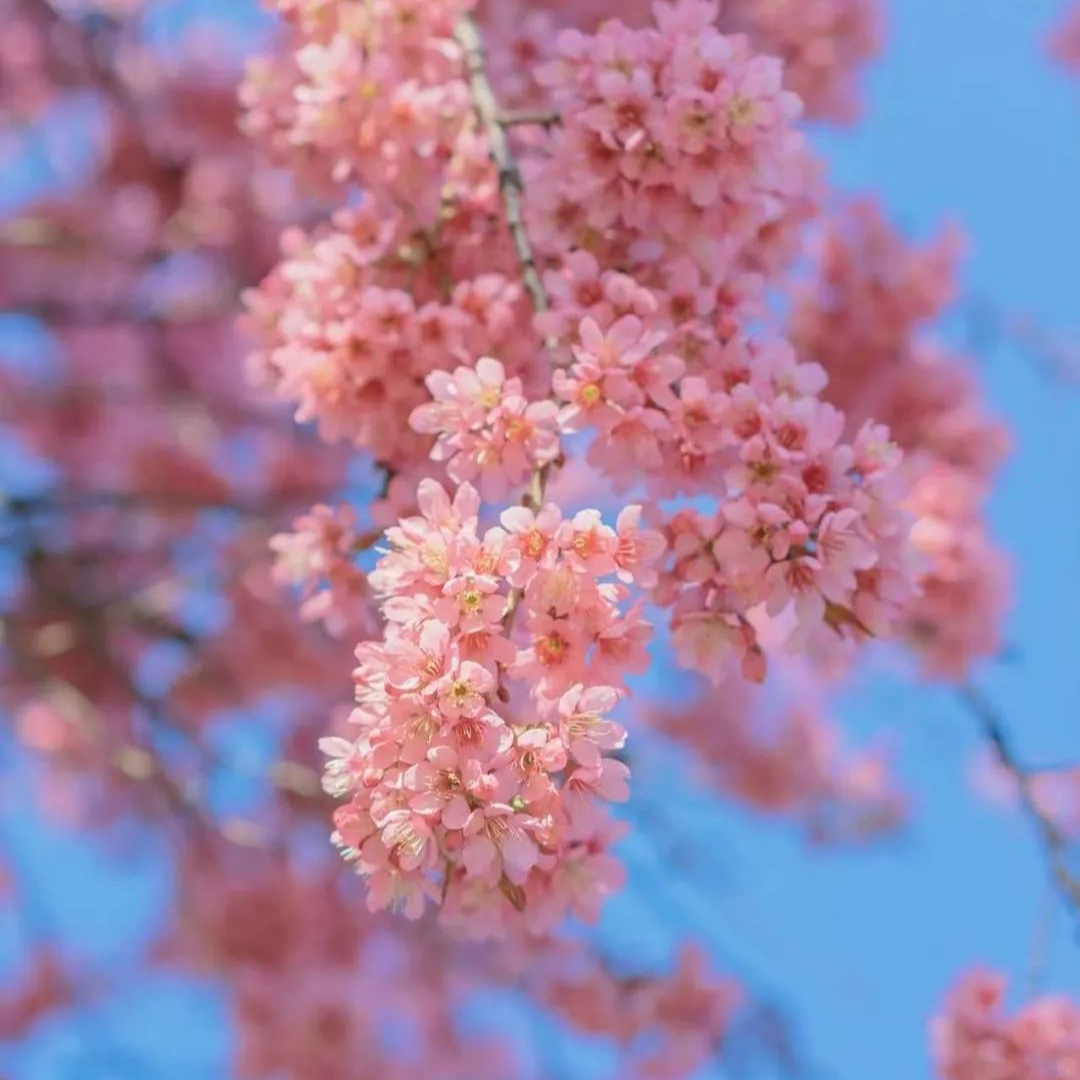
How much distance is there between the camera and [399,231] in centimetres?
204

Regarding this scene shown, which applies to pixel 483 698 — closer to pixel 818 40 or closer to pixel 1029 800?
pixel 1029 800

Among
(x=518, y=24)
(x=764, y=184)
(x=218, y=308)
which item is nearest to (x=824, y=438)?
(x=764, y=184)

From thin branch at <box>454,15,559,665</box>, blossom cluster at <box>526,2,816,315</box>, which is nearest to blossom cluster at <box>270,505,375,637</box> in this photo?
thin branch at <box>454,15,559,665</box>

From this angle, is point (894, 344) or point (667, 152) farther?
point (894, 344)

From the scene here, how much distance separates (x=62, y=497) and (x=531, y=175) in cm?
256

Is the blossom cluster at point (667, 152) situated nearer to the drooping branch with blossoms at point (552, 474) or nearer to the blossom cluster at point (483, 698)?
the drooping branch with blossoms at point (552, 474)

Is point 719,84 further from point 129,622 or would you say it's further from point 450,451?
point 129,622

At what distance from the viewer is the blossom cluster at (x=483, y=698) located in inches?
48.5

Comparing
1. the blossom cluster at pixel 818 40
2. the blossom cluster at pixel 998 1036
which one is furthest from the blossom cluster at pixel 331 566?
the blossom cluster at pixel 818 40

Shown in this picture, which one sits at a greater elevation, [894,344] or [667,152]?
[894,344]

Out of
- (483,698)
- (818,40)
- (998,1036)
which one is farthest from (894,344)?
(483,698)

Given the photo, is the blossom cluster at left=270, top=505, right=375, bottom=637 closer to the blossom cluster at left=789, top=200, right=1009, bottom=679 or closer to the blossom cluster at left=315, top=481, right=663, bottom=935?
the blossom cluster at left=315, top=481, right=663, bottom=935

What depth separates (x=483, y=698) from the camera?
1241 millimetres

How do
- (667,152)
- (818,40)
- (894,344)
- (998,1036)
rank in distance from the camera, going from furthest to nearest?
(818,40)
(894,344)
(998,1036)
(667,152)
